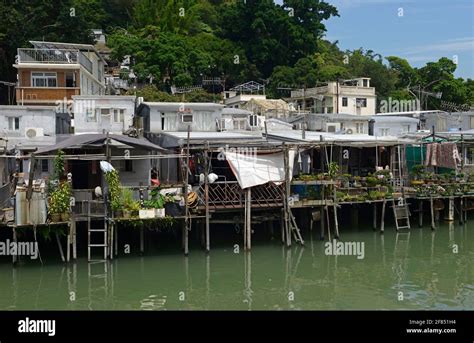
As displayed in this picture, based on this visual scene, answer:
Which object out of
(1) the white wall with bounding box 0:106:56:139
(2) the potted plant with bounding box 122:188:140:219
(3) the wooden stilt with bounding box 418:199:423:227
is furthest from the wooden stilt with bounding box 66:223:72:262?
(3) the wooden stilt with bounding box 418:199:423:227

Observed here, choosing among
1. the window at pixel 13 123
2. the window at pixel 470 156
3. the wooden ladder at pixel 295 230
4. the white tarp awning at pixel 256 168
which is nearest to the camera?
the white tarp awning at pixel 256 168

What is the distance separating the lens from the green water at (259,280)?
15719 mm

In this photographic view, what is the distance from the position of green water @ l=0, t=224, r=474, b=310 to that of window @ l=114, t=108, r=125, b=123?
995 centimetres

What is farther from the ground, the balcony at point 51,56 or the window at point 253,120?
the balcony at point 51,56

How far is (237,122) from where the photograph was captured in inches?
1358

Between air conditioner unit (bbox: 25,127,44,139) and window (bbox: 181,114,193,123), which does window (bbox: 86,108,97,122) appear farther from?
window (bbox: 181,114,193,123)

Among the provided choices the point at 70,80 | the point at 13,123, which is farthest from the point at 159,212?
the point at 70,80

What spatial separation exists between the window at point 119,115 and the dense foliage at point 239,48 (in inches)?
607

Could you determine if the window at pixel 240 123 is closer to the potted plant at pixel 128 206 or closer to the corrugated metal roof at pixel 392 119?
the corrugated metal roof at pixel 392 119

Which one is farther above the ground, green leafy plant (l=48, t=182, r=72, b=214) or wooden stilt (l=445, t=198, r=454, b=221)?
green leafy plant (l=48, t=182, r=72, b=214)

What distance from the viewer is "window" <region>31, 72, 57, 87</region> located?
34.1m

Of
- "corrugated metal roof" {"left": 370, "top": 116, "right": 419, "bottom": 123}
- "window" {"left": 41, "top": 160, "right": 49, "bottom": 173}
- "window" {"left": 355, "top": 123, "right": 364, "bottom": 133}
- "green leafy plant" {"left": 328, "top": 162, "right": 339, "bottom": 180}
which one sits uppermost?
"corrugated metal roof" {"left": 370, "top": 116, "right": 419, "bottom": 123}

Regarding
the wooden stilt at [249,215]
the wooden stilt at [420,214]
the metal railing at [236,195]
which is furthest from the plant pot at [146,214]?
the wooden stilt at [420,214]
